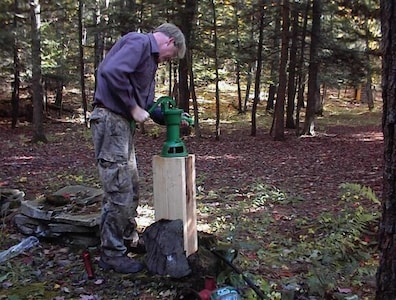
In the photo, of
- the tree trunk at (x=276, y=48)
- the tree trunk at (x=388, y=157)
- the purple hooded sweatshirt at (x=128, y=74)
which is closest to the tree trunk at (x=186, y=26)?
the tree trunk at (x=276, y=48)

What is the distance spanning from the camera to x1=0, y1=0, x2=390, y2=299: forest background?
4.35 m

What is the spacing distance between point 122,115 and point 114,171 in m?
0.44

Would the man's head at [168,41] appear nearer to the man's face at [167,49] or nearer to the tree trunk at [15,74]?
the man's face at [167,49]

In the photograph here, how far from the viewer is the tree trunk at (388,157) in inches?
78.4

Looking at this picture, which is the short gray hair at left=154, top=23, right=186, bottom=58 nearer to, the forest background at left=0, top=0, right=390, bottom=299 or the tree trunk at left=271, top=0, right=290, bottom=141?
the forest background at left=0, top=0, right=390, bottom=299

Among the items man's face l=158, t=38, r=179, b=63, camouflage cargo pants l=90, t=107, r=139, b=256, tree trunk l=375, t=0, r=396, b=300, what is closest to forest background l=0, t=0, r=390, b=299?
camouflage cargo pants l=90, t=107, r=139, b=256

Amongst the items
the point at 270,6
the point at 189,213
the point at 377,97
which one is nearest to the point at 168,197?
the point at 189,213

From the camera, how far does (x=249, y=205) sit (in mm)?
6367

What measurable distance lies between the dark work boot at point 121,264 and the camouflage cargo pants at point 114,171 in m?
0.04

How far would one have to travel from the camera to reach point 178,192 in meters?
3.58

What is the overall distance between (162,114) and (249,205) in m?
3.03

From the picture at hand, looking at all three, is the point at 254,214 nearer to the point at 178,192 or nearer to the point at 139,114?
the point at 178,192

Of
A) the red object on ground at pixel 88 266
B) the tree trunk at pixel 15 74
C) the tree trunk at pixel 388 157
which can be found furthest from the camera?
the tree trunk at pixel 15 74

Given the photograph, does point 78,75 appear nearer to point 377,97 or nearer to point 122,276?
point 122,276
